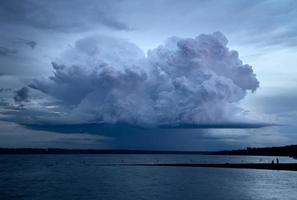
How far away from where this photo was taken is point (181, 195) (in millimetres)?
66750

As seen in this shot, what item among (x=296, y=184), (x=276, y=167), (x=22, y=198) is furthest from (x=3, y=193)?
(x=276, y=167)

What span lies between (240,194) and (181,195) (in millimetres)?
10238

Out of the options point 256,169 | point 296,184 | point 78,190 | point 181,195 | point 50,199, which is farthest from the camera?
point 256,169

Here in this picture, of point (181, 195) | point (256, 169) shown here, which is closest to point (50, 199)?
point (181, 195)

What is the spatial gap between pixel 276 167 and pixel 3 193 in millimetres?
Answer: 87064

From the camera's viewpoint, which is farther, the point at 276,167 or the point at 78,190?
the point at 276,167

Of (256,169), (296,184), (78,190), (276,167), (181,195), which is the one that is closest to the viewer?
(181,195)

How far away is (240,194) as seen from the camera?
68.2 m

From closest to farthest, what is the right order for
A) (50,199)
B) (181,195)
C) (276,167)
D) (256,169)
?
(50,199), (181,195), (276,167), (256,169)

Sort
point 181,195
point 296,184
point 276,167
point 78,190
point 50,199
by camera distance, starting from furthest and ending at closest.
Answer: point 276,167 < point 296,184 < point 78,190 < point 181,195 < point 50,199

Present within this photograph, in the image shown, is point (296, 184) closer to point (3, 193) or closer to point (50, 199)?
point (50, 199)

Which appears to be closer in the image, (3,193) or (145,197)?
(145,197)

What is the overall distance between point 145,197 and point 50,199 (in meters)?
14.8

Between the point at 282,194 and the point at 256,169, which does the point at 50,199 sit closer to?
the point at 282,194
